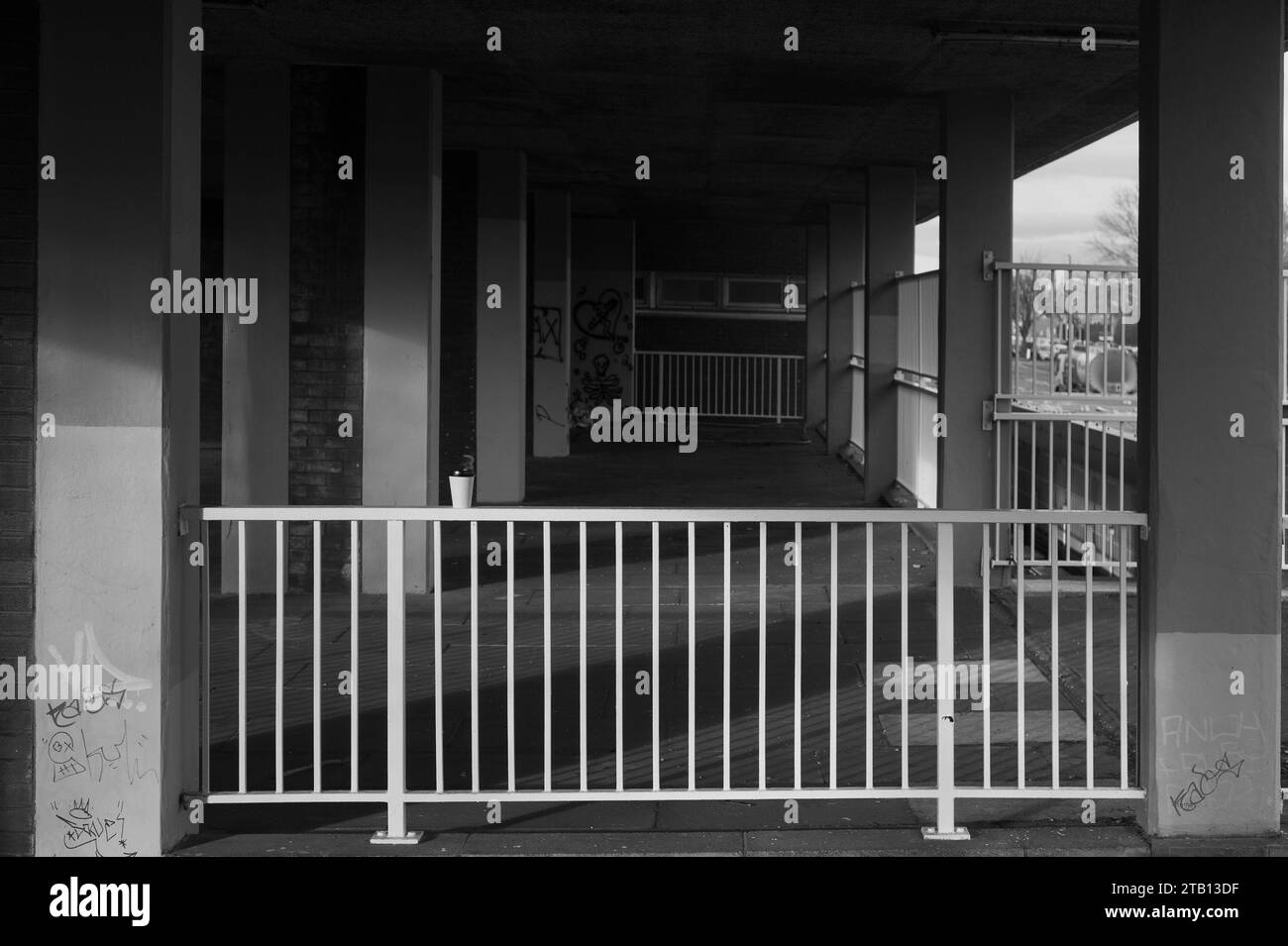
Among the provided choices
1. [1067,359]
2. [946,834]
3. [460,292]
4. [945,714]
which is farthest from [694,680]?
[460,292]

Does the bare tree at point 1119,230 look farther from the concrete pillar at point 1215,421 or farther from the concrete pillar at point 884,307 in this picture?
the concrete pillar at point 1215,421

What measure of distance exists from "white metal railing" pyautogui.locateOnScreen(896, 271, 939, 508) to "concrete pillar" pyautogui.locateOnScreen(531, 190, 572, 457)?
5.78 m

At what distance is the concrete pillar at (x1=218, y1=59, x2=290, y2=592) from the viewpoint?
401 inches

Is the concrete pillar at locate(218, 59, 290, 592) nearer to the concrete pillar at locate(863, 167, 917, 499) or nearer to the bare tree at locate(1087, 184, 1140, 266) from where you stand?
the concrete pillar at locate(863, 167, 917, 499)

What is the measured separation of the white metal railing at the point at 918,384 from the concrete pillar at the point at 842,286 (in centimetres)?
511

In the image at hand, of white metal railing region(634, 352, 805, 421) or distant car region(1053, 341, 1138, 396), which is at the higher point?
white metal railing region(634, 352, 805, 421)

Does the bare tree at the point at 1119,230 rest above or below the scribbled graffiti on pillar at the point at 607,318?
above

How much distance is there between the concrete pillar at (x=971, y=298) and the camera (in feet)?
36.5

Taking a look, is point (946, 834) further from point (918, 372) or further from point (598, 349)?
point (598, 349)

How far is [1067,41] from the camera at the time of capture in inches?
→ 369

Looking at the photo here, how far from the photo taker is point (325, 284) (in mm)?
10328

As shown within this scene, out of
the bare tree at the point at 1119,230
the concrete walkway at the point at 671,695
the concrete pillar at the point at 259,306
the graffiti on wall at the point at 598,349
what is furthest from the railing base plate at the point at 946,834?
the bare tree at the point at 1119,230

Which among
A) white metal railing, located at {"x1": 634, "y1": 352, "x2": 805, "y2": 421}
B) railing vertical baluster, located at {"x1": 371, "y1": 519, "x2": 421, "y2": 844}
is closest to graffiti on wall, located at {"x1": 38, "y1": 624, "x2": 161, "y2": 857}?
railing vertical baluster, located at {"x1": 371, "y1": 519, "x2": 421, "y2": 844}

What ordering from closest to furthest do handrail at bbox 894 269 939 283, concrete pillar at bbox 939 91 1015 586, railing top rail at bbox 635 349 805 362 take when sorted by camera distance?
concrete pillar at bbox 939 91 1015 586 < handrail at bbox 894 269 939 283 < railing top rail at bbox 635 349 805 362
